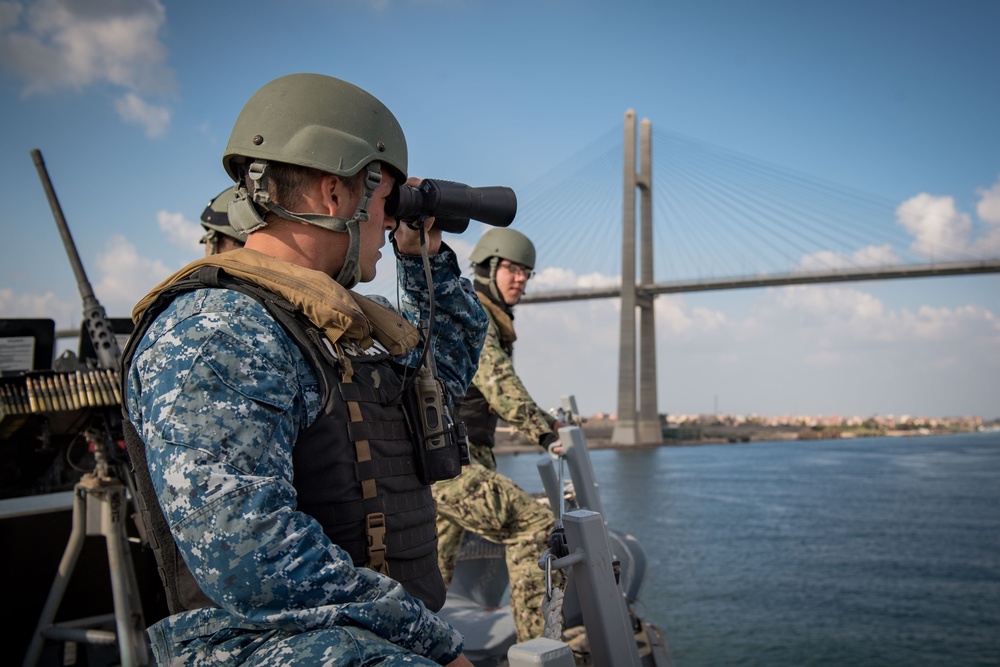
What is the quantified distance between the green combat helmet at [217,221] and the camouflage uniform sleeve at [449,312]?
1.15 m

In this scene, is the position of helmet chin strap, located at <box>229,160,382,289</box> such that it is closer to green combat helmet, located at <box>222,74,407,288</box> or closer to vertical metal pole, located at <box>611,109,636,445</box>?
green combat helmet, located at <box>222,74,407,288</box>

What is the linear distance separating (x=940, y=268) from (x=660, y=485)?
15.8 metres

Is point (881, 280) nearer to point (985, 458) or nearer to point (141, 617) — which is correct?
point (985, 458)

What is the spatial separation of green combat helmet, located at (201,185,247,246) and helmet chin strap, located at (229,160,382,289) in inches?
54.8

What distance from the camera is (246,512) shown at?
102cm

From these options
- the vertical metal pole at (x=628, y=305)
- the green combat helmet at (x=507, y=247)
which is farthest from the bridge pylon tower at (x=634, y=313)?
the green combat helmet at (x=507, y=247)

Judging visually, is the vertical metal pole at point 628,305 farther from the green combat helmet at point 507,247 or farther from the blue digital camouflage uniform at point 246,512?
the blue digital camouflage uniform at point 246,512

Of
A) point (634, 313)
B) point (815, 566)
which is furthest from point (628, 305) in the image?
point (815, 566)

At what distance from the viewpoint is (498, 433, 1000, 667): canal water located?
9.62 meters

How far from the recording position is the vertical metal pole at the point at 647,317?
3647 centimetres

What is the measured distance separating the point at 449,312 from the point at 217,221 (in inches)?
50.2

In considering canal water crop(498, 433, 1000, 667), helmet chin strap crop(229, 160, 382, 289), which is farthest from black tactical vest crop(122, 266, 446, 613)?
A: canal water crop(498, 433, 1000, 667)

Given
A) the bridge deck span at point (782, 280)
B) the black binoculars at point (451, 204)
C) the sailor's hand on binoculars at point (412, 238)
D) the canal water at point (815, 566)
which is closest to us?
the black binoculars at point (451, 204)

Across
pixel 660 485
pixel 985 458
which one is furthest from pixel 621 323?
pixel 985 458
